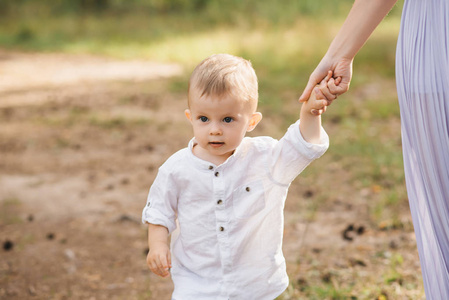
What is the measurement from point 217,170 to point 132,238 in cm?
233

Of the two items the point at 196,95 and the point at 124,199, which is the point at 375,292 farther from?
the point at 124,199

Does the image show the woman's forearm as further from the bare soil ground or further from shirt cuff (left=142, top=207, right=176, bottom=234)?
the bare soil ground

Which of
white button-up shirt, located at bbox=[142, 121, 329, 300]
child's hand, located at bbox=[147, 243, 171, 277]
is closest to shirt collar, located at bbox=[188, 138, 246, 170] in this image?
white button-up shirt, located at bbox=[142, 121, 329, 300]

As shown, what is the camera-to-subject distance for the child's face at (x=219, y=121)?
218 cm

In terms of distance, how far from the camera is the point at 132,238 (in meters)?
4.46

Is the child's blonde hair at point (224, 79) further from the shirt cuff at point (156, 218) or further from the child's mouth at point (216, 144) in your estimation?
the shirt cuff at point (156, 218)

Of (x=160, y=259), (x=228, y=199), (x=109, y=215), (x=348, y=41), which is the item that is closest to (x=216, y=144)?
(x=228, y=199)

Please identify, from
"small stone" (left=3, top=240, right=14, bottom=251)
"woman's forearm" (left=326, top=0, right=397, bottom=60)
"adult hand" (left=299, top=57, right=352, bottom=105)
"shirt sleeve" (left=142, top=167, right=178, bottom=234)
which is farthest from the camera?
"small stone" (left=3, top=240, right=14, bottom=251)

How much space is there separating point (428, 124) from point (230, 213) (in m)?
0.76

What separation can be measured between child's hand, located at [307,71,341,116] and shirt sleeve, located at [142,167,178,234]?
578 millimetres

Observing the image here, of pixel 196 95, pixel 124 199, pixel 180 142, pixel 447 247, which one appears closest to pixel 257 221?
pixel 196 95

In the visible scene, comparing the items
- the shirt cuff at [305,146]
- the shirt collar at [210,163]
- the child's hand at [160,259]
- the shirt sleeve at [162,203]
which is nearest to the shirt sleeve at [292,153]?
the shirt cuff at [305,146]

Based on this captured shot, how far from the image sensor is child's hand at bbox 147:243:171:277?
88.5 inches

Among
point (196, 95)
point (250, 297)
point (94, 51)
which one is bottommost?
point (94, 51)
